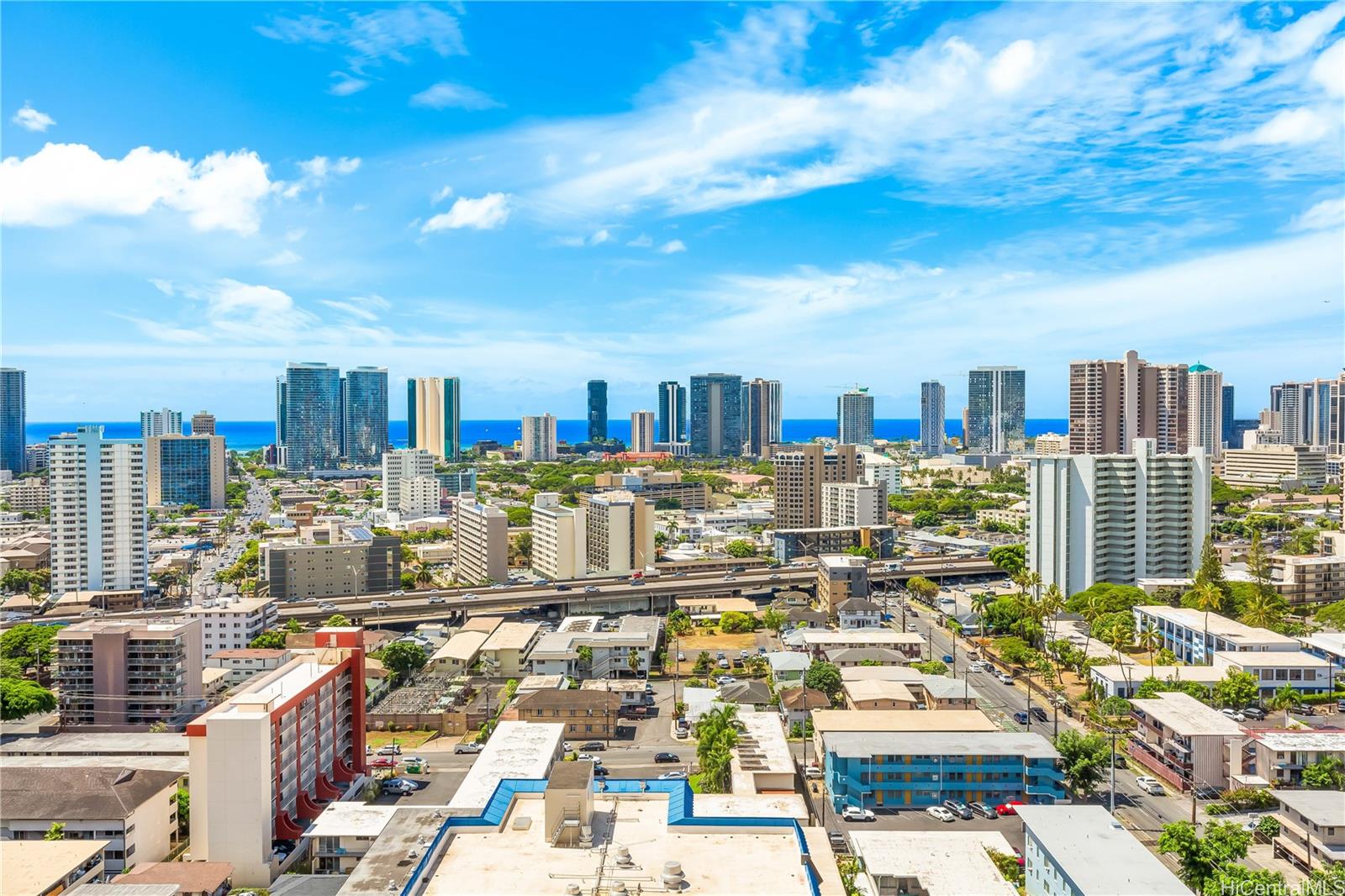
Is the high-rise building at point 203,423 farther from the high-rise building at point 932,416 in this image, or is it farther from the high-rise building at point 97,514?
the high-rise building at point 932,416

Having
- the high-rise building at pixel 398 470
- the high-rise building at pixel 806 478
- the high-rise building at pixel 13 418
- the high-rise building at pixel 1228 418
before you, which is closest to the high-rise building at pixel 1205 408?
the high-rise building at pixel 1228 418

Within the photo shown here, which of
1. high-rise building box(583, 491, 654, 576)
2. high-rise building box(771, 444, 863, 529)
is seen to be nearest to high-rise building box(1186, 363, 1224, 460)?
high-rise building box(771, 444, 863, 529)

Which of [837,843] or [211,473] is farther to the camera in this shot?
[211,473]

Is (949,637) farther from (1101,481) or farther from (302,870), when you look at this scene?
(302,870)

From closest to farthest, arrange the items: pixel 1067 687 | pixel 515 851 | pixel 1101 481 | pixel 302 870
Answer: pixel 515 851
pixel 302 870
pixel 1067 687
pixel 1101 481

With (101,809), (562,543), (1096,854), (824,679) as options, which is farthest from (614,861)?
(562,543)

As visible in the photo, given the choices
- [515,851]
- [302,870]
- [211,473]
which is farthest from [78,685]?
[211,473]

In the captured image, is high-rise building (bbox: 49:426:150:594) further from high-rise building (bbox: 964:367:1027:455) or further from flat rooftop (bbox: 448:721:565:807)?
high-rise building (bbox: 964:367:1027:455)
